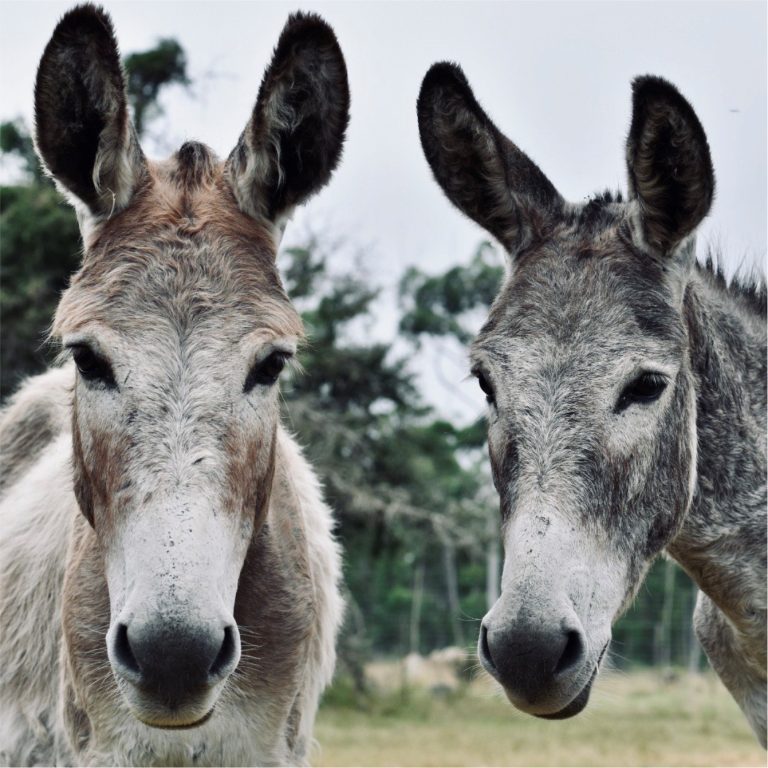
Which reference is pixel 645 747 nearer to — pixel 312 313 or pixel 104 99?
pixel 312 313

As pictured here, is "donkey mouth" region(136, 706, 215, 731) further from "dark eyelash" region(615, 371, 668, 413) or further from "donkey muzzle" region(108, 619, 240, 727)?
"dark eyelash" region(615, 371, 668, 413)

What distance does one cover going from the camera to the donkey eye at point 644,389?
384cm

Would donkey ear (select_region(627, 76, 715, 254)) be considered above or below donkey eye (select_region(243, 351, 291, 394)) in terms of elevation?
above

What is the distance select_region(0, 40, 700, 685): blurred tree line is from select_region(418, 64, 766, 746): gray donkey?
7.91 meters

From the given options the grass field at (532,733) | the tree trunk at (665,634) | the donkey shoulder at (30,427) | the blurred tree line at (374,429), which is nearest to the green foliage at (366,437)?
the blurred tree line at (374,429)

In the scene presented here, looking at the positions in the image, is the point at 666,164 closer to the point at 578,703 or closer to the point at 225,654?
the point at 578,703

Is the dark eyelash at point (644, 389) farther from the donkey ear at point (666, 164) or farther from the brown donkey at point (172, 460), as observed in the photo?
the brown donkey at point (172, 460)

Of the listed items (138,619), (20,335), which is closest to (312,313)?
(20,335)

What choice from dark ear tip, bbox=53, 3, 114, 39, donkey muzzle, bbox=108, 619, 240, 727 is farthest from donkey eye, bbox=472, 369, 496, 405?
dark ear tip, bbox=53, 3, 114, 39

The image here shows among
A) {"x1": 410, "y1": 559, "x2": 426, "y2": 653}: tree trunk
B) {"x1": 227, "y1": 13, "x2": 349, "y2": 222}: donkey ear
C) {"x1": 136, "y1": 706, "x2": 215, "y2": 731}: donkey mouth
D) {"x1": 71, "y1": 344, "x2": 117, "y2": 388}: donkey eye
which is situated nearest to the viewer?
{"x1": 136, "y1": 706, "x2": 215, "y2": 731}: donkey mouth

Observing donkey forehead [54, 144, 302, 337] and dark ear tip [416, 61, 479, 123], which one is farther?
dark ear tip [416, 61, 479, 123]

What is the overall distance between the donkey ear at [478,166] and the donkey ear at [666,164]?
452 millimetres

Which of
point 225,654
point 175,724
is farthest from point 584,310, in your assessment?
point 175,724

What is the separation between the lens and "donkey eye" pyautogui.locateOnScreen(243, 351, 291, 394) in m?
3.70
